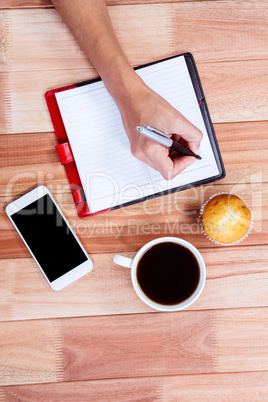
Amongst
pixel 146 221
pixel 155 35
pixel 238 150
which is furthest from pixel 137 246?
pixel 155 35

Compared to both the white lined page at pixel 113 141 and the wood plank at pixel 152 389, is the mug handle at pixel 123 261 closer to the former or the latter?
the white lined page at pixel 113 141

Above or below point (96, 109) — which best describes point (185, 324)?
below

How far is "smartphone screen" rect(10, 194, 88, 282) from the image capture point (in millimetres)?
709

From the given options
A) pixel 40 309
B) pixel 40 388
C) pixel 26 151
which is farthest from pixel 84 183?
pixel 40 388

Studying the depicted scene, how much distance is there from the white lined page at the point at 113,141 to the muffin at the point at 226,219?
0.08 m

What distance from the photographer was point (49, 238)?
714 millimetres

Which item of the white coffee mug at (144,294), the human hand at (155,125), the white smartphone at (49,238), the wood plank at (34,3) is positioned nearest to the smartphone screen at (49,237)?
the white smartphone at (49,238)

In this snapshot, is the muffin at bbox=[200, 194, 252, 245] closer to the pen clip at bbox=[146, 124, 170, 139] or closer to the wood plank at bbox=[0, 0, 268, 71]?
the pen clip at bbox=[146, 124, 170, 139]

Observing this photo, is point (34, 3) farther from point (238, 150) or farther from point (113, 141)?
point (238, 150)

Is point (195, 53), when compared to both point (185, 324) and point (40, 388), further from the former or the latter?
point (40, 388)

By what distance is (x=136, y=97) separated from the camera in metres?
0.64

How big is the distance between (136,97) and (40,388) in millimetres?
596

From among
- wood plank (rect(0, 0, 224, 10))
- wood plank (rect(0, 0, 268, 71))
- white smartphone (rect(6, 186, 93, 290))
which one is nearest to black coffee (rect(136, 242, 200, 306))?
white smartphone (rect(6, 186, 93, 290))

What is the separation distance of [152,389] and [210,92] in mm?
605
